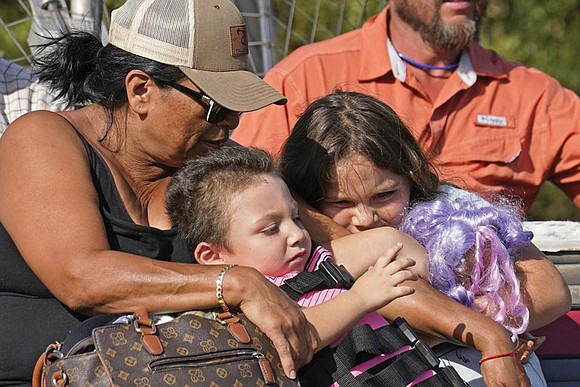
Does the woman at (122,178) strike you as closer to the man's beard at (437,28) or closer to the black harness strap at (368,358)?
the black harness strap at (368,358)

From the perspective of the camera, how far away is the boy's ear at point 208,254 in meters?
2.65

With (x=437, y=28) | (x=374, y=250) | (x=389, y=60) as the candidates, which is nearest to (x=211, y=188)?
(x=374, y=250)

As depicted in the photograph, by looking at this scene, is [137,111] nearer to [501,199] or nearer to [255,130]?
[501,199]

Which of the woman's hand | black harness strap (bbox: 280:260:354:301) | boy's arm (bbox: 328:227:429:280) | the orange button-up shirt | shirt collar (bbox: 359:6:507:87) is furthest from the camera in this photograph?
shirt collar (bbox: 359:6:507:87)

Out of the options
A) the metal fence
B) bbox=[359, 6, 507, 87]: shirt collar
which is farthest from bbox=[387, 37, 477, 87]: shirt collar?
the metal fence

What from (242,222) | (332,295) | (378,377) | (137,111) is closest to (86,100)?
(137,111)

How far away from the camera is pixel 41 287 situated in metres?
2.65

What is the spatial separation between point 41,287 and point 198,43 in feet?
2.40

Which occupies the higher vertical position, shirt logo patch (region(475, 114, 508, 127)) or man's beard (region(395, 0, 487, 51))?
man's beard (region(395, 0, 487, 51))

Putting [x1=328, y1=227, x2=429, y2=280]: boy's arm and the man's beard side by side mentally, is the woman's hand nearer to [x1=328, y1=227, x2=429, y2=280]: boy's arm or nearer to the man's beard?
[x1=328, y1=227, x2=429, y2=280]: boy's arm

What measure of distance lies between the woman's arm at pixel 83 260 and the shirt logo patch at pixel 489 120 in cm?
228

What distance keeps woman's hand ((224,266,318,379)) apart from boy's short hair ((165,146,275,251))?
0.24 meters

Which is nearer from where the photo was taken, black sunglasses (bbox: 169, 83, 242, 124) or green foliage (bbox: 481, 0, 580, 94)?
black sunglasses (bbox: 169, 83, 242, 124)

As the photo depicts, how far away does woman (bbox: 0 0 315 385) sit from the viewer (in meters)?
2.42
